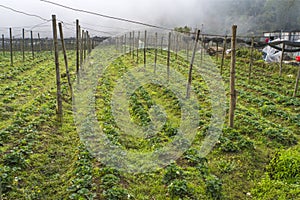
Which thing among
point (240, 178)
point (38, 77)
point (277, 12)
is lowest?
point (240, 178)

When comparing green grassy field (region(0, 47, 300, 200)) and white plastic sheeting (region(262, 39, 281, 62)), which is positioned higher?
white plastic sheeting (region(262, 39, 281, 62))

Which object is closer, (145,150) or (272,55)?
(145,150)

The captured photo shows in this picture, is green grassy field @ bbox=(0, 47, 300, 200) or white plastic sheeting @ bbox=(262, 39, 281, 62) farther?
white plastic sheeting @ bbox=(262, 39, 281, 62)

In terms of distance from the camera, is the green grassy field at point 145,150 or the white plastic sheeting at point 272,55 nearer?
the green grassy field at point 145,150

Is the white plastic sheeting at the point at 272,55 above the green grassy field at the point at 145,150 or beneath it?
above

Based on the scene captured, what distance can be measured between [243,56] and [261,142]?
24.9 m

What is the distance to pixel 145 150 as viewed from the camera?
26.6ft

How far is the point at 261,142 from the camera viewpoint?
894 cm

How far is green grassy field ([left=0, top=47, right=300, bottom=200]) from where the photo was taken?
5.96 m

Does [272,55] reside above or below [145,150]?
above

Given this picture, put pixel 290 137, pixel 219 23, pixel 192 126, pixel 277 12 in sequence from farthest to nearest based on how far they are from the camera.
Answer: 1. pixel 219 23
2. pixel 277 12
3. pixel 192 126
4. pixel 290 137

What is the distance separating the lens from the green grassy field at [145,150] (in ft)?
19.6

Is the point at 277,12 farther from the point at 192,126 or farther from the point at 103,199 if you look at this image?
the point at 103,199

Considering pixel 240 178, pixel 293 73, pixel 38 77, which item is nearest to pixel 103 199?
pixel 240 178
